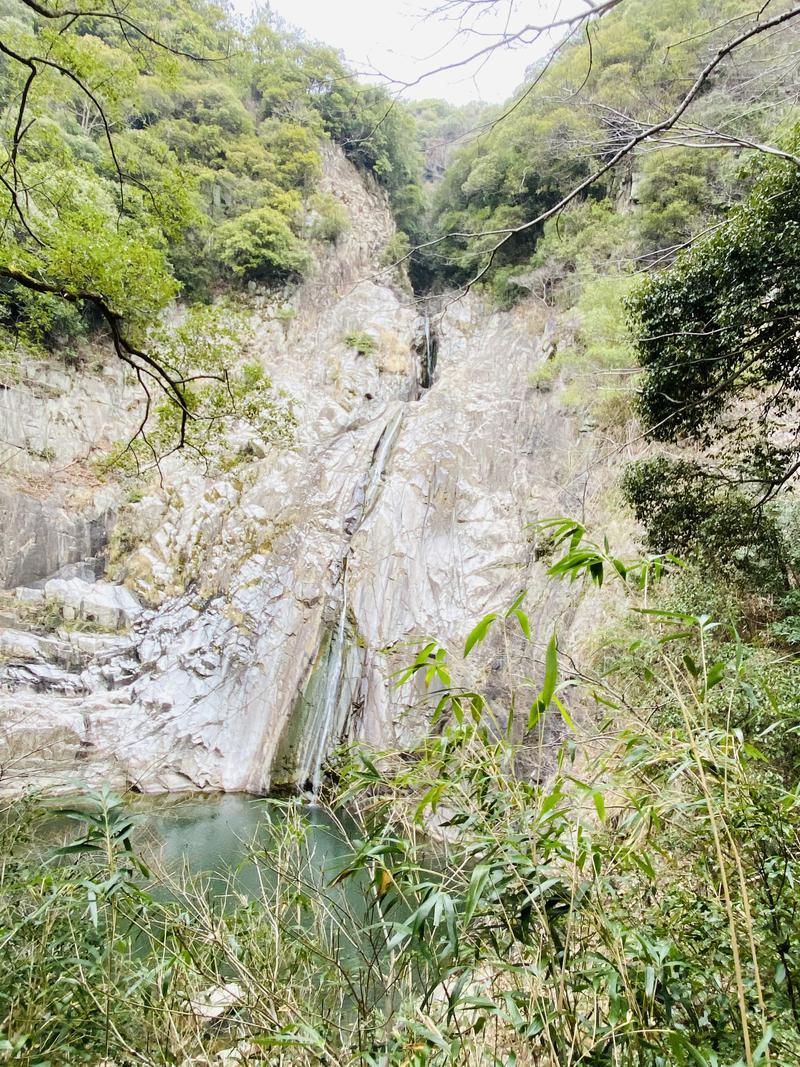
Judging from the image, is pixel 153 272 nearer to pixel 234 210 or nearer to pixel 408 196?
pixel 234 210

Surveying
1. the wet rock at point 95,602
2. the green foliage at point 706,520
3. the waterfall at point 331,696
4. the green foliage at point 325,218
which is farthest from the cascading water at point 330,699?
the green foliage at point 325,218

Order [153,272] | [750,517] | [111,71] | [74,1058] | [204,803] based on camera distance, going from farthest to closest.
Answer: [204,803], [750,517], [153,272], [111,71], [74,1058]

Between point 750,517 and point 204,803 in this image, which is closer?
point 750,517

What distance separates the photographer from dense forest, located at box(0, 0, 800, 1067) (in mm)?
1104

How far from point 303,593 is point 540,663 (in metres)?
7.36

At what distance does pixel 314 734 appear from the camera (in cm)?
823

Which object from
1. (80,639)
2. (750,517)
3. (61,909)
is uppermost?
(750,517)

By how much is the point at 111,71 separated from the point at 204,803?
27.3 feet

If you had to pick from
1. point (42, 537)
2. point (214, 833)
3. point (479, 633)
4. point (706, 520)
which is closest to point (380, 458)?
point (42, 537)

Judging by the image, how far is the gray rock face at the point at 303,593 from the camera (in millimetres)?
7926

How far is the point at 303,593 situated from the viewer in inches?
376

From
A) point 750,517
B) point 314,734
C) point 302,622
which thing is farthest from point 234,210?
point 750,517

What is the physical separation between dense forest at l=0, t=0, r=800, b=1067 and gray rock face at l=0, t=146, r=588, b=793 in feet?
2.53

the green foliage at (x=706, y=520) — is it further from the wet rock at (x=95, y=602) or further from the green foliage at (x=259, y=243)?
the green foliage at (x=259, y=243)
